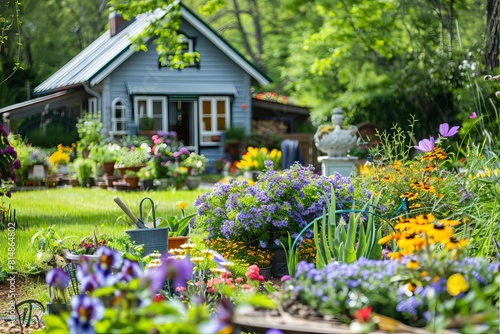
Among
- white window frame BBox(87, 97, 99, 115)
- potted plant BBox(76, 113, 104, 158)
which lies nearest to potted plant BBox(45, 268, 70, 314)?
potted plant BBox(76, 113, 104, 158)

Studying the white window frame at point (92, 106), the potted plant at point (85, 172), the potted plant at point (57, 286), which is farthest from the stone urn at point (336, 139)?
the white window frame at point (92, 106)

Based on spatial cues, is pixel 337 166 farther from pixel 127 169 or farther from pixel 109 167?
pixel 109 167

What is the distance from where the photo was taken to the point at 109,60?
2348cm

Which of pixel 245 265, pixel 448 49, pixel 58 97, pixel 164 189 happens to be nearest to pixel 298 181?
pixel 245 265

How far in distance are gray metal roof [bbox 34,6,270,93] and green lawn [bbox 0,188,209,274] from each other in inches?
227

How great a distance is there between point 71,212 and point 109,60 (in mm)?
11294

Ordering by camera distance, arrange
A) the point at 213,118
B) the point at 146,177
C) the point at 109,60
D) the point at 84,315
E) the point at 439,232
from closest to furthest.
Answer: the point at 84,315 → the point at 439,232 → the point at 146,177 → the point at 109,60 → the point at 213,118

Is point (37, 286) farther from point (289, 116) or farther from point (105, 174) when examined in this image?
point (289, 116)

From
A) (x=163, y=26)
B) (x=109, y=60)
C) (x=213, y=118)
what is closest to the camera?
(x=163, y=26)

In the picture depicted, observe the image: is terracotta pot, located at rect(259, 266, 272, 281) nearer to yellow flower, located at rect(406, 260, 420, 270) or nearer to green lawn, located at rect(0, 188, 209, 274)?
green lawn, located at rect(0, 188, 209, 274)

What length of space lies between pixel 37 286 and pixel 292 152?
13146 millimetres

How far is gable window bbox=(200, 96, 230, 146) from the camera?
26.5m

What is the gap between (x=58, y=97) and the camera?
22.0m

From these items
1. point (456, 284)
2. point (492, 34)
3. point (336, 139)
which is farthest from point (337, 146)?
point (456, 284)
